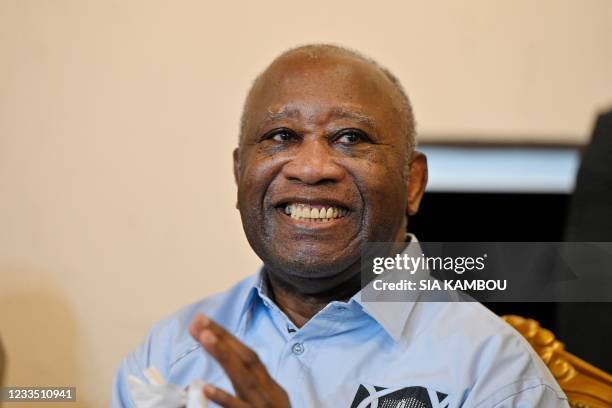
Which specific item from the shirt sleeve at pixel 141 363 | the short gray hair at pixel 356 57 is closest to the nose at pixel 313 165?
the short gray hair at pixel 356 57

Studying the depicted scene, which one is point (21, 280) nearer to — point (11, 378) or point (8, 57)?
point (11, 378)

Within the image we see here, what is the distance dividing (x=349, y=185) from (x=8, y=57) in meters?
1.06

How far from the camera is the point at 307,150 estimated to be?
1.20 meters

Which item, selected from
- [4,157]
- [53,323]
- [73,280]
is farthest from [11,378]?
[4,157]

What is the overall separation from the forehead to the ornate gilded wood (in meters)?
0.48

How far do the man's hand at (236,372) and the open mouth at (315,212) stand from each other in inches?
12.8

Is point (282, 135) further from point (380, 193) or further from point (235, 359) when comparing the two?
point (235, 359)

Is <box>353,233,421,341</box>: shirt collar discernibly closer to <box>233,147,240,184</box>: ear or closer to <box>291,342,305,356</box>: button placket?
<box>291,342,305,356</box>: button placket

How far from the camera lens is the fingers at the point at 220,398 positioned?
0.88 metres

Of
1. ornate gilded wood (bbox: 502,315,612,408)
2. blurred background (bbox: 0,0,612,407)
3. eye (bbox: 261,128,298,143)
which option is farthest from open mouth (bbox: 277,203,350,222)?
blurred background (bbox: 0,0,612,407)

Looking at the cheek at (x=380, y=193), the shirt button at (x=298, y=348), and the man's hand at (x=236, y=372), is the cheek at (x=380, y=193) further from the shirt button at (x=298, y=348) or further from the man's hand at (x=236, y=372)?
the man's hand at (x=236, y=372)

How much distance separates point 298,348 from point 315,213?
231 mm

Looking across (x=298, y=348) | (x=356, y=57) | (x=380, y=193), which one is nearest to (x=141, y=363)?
(x=298, y=348)

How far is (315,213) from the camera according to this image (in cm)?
118
